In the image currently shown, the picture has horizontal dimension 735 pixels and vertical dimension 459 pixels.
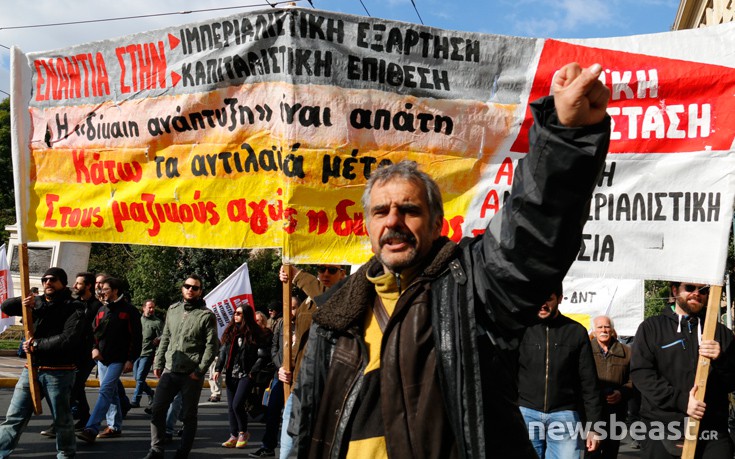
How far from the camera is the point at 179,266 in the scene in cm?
3691

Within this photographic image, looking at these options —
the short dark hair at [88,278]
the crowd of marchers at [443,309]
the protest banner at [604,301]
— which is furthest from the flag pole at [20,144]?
the protest banner at [604,301]

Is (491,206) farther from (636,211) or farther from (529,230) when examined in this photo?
(529,230)

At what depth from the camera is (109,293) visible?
10.1 m

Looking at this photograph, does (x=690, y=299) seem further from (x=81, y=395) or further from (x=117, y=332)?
(x=81, y=395)

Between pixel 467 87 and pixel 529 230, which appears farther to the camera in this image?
pixel 467 87

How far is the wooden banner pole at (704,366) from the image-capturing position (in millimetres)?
4699

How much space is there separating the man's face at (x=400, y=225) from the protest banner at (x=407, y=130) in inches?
93.6

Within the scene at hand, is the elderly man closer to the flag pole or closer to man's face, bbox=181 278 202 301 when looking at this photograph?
man's face, bbox=181 278 202 301

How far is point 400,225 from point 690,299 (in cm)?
393

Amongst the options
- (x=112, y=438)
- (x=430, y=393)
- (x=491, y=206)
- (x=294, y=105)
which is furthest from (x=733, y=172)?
(x=112, y=438)

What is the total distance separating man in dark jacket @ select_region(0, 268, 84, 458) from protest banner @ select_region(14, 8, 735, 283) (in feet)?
9.72

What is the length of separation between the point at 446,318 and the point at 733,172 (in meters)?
3.25

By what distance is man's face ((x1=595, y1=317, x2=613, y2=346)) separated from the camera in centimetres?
880

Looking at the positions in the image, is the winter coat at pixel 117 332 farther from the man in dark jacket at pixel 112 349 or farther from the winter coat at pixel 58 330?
the winter coat at pixel 58 330
